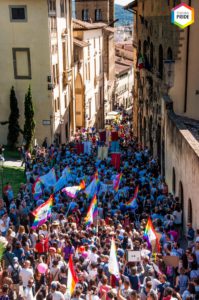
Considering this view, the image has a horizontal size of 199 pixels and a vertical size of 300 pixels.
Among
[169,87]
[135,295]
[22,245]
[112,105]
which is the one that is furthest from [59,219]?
[112,105]

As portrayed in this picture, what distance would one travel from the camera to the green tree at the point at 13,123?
3466 centimetres

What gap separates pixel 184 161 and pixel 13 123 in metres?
18.5

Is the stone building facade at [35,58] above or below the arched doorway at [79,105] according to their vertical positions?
above

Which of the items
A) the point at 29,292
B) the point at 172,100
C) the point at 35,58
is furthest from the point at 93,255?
the point at 35,58

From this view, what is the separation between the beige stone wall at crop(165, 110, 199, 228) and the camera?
55.3ft

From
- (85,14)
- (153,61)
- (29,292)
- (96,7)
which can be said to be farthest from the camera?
(85,14)

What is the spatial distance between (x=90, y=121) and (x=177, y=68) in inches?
1008

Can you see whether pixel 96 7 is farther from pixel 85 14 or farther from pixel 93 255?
pixel 93 255

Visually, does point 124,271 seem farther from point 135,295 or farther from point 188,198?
point 188,198

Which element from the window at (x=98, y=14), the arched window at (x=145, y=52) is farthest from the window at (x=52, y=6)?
the window at (x=98, y=14)

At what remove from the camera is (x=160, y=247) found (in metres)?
14.8

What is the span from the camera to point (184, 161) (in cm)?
1889

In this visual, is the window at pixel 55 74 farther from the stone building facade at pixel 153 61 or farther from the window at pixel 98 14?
the window at pixel 98 14

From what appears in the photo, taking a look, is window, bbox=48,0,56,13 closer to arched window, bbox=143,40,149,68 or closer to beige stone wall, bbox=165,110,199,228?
arched window, bbox=143,40,149,68
